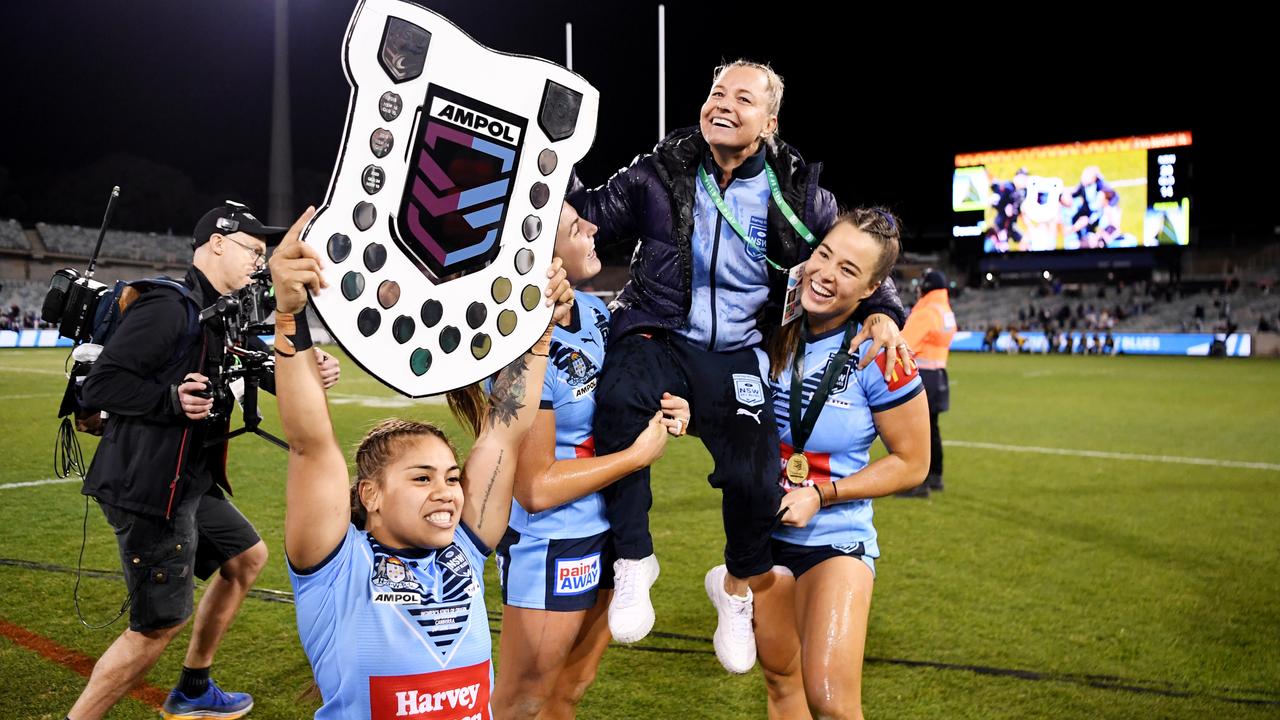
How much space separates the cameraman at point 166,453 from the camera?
3.68 meters

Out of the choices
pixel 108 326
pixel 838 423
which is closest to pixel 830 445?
pixel 838 423

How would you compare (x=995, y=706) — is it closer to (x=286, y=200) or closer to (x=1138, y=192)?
(x=286, y=200)

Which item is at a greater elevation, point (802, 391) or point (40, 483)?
point (802, 391)

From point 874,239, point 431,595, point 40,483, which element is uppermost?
point 874,239

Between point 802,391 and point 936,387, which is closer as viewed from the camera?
point 802,391

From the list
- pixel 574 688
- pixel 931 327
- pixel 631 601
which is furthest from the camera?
pixel 931 327

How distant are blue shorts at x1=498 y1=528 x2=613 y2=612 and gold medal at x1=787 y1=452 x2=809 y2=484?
27.2 inches

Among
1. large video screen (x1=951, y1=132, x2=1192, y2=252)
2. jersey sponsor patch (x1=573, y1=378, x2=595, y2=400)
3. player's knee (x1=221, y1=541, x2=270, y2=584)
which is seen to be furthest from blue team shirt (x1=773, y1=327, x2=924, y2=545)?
large video screen (x1=951, y1=132, x2=1192, y2=252)

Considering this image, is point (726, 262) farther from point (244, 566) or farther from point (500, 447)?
point (244, 566)

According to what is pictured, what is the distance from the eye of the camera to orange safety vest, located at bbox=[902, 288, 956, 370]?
8.37 metres

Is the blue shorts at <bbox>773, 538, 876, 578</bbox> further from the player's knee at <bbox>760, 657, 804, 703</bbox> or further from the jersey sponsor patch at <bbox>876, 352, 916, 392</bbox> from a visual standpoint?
the jersey sponsor patch at <bbox>876, 352, 916, 392</bbox>

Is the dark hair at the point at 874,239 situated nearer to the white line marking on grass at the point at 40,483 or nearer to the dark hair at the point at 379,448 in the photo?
the dark hair at the point at 379,448

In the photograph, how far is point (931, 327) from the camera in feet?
27.5

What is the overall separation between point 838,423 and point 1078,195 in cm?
4517
